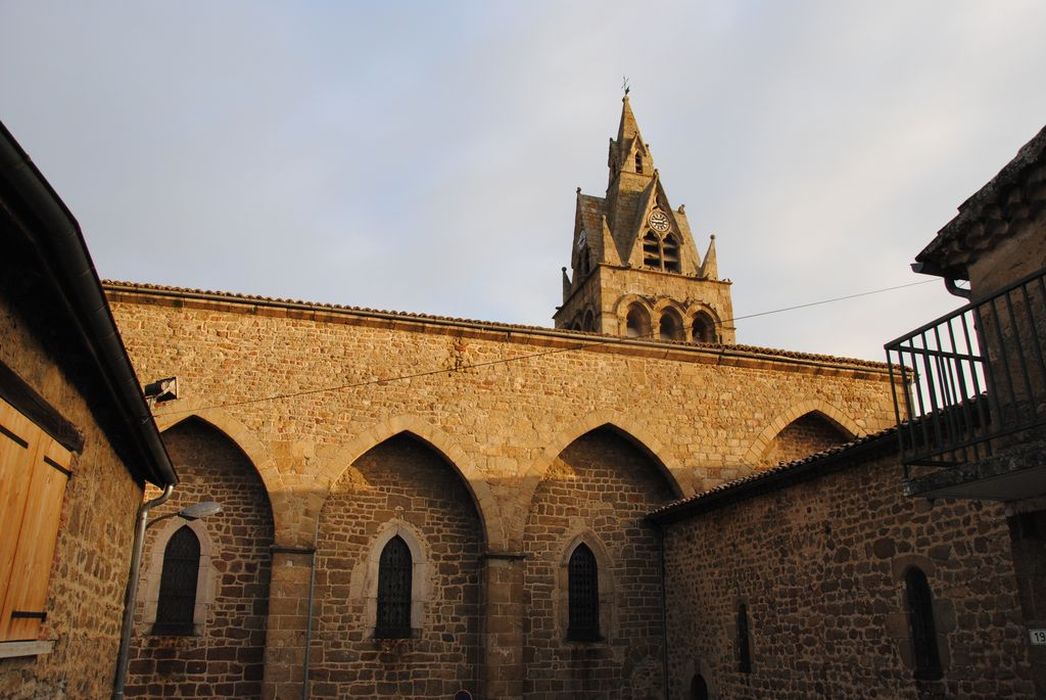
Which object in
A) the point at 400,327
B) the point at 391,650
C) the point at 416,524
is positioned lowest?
the point at 391,650

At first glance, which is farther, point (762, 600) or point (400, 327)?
point (400, 327)

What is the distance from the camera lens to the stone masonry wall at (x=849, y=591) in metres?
7.61

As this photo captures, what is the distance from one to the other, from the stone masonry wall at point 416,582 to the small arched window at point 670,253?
61.6ft

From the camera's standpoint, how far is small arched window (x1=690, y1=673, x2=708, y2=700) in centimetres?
1290

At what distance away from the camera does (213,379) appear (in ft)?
44.2

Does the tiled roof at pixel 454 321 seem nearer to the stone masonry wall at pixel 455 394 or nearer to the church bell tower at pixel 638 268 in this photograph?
the stone masonry wall at pixel 455 394

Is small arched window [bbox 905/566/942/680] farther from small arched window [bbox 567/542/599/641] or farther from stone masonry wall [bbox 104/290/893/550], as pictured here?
small arched window [bbox 567/542/599/641]

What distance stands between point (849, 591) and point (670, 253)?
75.3 ft

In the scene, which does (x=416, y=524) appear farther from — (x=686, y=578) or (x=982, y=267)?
(x=982, y=267)

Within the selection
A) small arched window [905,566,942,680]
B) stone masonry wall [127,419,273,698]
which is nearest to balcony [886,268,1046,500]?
small arched window [905,566,942,680]

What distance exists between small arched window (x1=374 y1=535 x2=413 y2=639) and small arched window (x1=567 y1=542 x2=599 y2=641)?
2840 millimetres

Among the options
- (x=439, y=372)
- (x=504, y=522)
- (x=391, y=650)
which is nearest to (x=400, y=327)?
(x=439, y=372)

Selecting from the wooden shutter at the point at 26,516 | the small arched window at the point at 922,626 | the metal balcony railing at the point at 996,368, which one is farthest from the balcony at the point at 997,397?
the wooden shutter at the point at 26,516

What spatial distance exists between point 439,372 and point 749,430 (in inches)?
242
